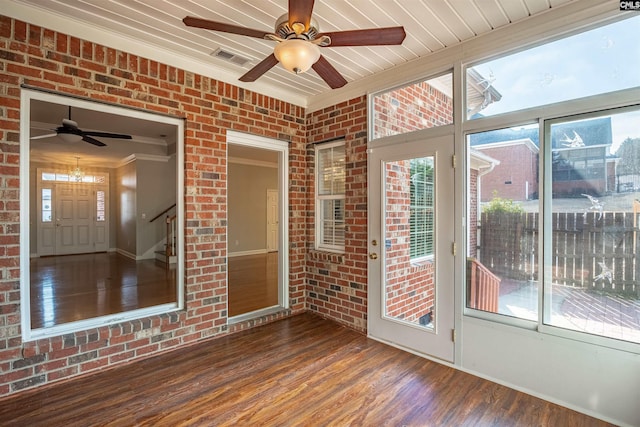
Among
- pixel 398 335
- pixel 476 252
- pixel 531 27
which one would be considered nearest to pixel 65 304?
pixel 398 335

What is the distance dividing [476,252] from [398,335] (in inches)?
44.3

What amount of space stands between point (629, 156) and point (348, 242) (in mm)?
2405

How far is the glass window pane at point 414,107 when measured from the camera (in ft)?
9.15

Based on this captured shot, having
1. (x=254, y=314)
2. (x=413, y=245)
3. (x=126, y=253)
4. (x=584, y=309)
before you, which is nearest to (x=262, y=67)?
(x=413, y=245)

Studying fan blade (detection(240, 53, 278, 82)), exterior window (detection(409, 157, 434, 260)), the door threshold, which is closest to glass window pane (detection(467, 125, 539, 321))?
exterior window (detection(409, 157, 434, 260))

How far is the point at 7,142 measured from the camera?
2189 millimetres

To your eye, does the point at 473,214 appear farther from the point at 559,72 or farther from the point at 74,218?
the point at 74,218

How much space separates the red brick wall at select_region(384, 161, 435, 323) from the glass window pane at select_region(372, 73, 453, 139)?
1.28ft

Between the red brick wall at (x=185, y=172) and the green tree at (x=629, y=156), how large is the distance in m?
2.03

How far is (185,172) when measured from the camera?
9.95ft

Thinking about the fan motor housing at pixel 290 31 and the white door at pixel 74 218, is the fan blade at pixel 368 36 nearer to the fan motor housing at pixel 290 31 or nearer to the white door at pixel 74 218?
the fan motor housing at pixel 290 31

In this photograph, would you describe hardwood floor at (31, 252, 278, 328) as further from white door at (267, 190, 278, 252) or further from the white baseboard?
white door at (267, 190, 278, 252)

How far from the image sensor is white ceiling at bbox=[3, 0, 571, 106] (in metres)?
2.16

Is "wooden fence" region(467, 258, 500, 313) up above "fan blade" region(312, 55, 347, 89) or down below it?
below
